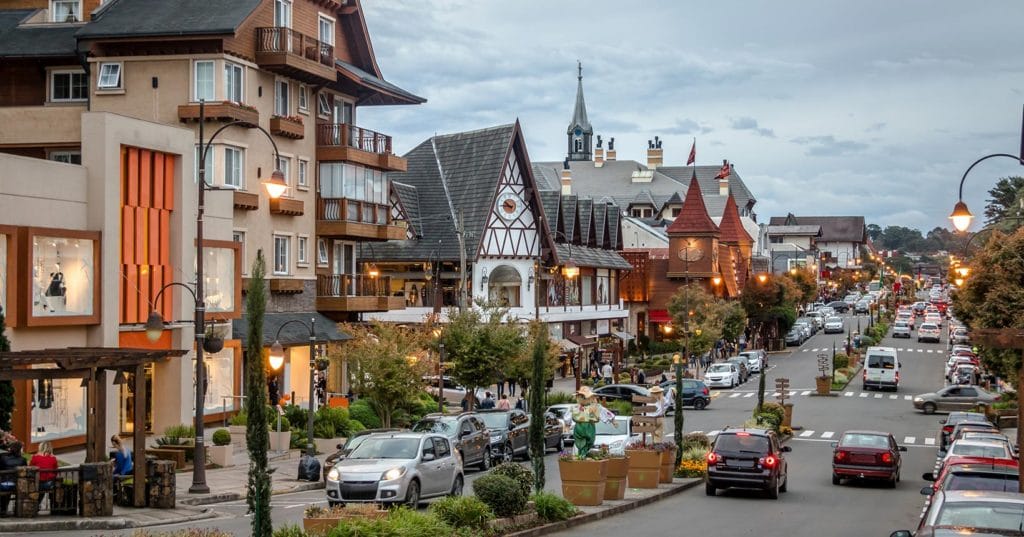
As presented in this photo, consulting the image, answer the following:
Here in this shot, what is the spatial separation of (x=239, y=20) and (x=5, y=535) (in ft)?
87.5

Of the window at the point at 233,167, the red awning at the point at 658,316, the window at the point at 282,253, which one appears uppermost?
the window at the point at 233,167

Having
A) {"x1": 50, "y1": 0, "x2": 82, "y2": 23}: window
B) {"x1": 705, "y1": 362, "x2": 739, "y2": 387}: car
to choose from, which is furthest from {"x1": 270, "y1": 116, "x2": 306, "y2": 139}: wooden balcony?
{"x1": 705, "y1": 362, "x2": 739, "y2": 387}: car

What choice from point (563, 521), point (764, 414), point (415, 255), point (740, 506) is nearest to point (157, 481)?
point (563, 521)

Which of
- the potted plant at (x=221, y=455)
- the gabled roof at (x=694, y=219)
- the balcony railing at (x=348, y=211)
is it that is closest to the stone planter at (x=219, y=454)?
the potted plant at (x=221, y=455)

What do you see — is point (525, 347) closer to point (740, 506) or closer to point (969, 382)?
point (740, 506)

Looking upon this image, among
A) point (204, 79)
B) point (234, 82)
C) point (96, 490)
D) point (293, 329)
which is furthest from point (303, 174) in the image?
point (96, 490)

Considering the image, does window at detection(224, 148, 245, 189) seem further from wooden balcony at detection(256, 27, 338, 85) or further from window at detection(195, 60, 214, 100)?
wooden balcony at detection(256, 27, 338, 85)

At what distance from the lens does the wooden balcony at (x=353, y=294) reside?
50.4 meters

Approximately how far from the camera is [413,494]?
2278 cm

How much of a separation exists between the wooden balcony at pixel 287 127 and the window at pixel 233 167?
2089 mm

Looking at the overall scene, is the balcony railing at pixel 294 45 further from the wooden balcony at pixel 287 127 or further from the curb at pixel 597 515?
the curb at pixel 597 515

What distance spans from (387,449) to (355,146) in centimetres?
2973

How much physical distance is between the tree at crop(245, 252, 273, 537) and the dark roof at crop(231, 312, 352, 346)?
29.7 meters

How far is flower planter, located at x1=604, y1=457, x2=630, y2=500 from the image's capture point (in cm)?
2556
